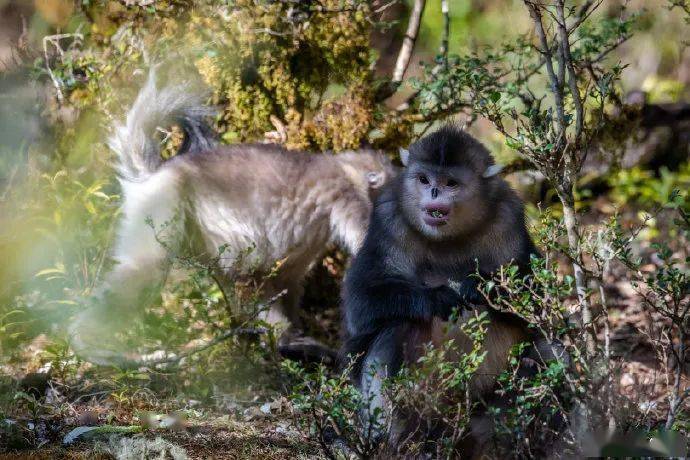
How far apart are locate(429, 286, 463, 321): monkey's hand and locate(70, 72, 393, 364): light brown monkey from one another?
255cm

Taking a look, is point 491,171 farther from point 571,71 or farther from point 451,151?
point 571,71

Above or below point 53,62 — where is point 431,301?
below

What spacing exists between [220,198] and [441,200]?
117 inches

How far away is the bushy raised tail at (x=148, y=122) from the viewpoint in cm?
709

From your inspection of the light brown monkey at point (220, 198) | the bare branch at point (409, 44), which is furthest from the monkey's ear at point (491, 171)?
the bare branch at point (409, 44)

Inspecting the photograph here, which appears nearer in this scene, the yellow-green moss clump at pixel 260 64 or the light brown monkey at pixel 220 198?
the light brown monkey at pixel 220 198

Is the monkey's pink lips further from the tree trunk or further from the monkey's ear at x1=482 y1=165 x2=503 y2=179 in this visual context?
the tree trunk

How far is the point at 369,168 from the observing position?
7465mm

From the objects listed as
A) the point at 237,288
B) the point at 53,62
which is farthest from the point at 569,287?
the point at 53,62

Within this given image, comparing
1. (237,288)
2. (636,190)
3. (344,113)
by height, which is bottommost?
(237,288)

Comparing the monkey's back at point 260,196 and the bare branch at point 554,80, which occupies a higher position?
the bare branch at point 554,80

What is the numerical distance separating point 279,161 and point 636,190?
4.89m

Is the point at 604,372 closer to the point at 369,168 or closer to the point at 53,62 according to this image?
the point at 369,168

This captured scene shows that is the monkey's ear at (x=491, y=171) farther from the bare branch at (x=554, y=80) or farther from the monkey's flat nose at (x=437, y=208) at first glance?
the bare branch at (x=554, y=80)
